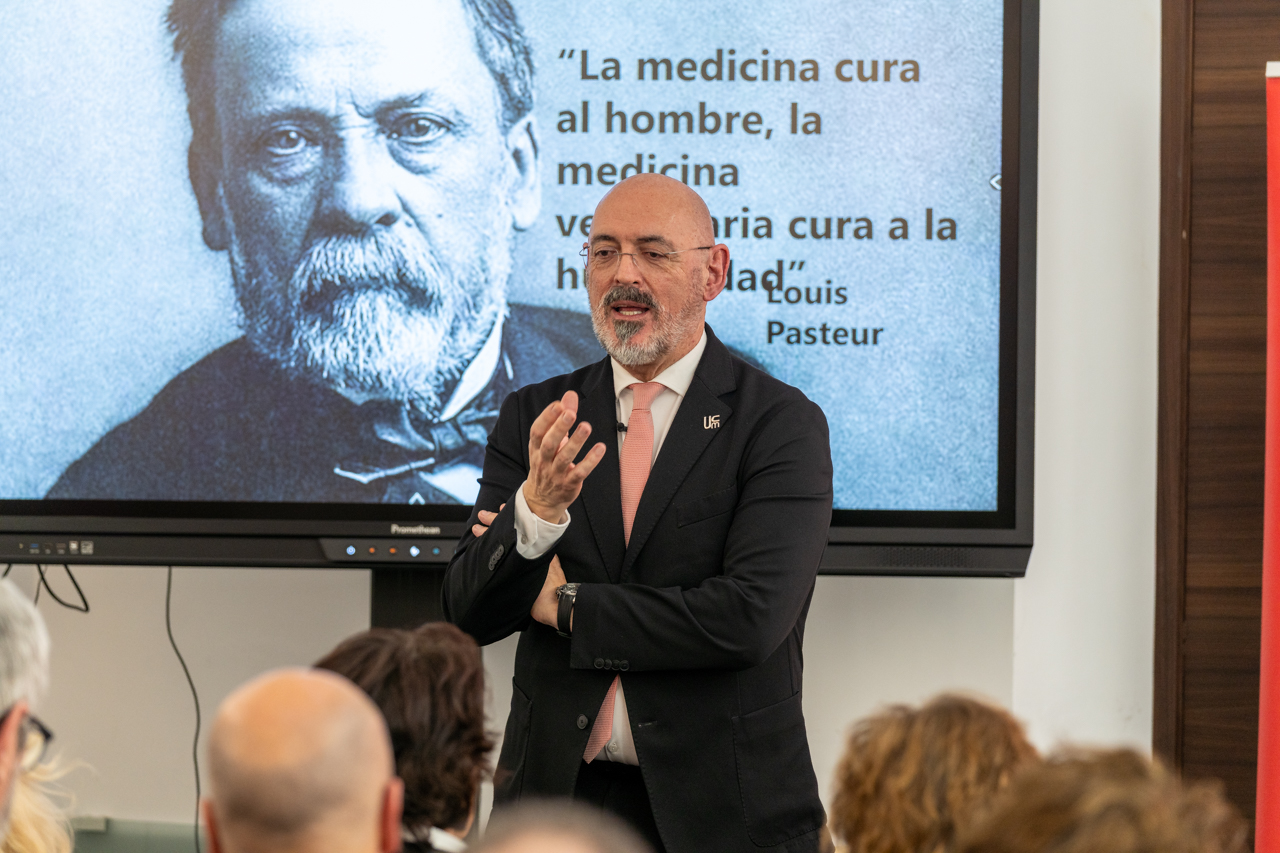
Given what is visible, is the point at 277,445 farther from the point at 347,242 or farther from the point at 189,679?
the point at 189,679

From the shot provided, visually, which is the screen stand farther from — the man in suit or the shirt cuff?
the shirt cuff

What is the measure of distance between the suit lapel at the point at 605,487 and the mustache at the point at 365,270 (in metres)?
0.92

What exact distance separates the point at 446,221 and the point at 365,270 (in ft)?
0.82

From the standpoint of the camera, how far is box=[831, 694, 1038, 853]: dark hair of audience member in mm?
1216

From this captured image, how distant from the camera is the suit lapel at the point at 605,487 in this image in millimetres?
2277

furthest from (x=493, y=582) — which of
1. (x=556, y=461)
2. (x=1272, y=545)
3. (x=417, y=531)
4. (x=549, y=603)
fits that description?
(x=1272, y=545)

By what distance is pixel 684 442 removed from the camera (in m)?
2.30

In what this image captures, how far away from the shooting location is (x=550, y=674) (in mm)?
2223

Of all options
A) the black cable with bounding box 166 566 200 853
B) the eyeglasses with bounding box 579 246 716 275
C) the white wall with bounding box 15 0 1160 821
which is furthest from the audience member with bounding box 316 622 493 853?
the black cable with bounding box 166 566 200 853

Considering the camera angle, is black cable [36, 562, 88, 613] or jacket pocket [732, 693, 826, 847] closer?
jacket pocket [732, 693, 826, 847]

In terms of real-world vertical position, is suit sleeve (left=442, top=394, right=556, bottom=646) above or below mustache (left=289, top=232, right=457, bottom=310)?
below

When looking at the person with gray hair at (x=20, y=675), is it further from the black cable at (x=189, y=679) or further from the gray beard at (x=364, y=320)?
the black cable at (x=189, y=679)

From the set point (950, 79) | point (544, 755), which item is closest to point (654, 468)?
point (544, 755)

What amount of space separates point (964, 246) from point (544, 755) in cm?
177
